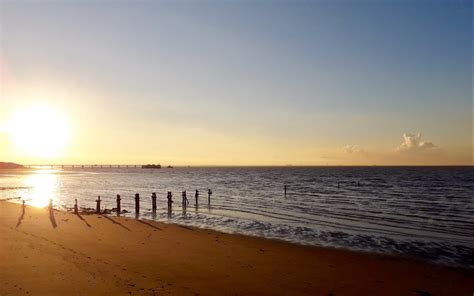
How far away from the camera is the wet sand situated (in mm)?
10906

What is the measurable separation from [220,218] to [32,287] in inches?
838

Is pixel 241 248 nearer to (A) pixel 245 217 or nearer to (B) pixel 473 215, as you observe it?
(A) pixel 245 217

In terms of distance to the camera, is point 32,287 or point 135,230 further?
point 135,230

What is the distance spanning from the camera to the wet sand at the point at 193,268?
10.9 meters

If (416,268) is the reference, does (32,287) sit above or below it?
above

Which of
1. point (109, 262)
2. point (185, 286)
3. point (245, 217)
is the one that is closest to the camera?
point (185, 286)

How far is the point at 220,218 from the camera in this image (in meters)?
31.1

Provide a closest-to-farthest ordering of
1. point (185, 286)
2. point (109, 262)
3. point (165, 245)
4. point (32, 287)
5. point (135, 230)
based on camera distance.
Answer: point (32, 287), point (185, 286), point (109, 262), point (165, 245), point (135, 230)

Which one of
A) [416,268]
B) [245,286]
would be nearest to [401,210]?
[416,268]

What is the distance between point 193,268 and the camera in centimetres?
1334

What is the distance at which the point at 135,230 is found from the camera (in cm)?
2189

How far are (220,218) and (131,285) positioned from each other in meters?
20.6

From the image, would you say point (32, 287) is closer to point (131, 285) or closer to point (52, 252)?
point (131, 285)

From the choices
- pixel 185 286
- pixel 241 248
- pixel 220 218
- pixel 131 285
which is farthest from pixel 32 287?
pixel 220 218
